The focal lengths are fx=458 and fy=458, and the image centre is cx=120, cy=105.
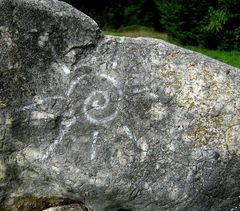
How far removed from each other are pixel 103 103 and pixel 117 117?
6.0 inches

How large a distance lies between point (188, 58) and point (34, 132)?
52.1 inches

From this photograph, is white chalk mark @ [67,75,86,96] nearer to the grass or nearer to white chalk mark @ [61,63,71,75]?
white chalk mark @ [61,63,71,75]

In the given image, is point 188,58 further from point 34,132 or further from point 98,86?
point 34,132

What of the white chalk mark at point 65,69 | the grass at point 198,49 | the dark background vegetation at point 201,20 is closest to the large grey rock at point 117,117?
the white chalk mark at point 65,69

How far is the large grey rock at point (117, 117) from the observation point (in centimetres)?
348

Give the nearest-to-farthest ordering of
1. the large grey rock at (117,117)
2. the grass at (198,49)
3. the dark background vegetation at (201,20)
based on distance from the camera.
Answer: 1. the large grey rock at (117,117)
2. the grass at (198,49)
3. the dark background vegetation at (201,20)

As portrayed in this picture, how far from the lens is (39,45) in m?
3.46

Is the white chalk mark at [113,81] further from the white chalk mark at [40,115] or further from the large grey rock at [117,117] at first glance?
the white chalk mark at [40,115]

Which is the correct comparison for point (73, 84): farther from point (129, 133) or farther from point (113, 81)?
point (129, 133)

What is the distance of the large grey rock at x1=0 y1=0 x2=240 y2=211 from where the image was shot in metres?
3.48

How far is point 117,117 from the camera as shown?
351 cm

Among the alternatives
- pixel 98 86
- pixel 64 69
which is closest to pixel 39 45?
pixel 64 69

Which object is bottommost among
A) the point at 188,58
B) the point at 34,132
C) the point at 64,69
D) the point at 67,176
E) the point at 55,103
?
the point at 67,176

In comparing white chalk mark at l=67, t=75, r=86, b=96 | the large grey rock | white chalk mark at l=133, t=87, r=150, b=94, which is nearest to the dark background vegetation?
the large grey rock
